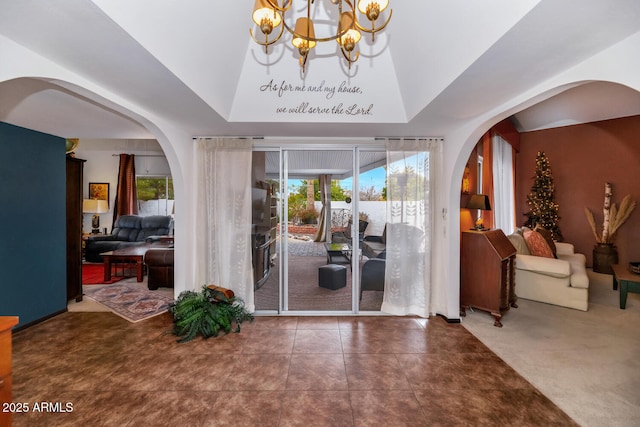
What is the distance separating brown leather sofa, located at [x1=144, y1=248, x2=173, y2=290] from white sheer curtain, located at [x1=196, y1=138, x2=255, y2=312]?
4.34 ft

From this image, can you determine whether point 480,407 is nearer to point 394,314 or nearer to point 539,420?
point 539,420

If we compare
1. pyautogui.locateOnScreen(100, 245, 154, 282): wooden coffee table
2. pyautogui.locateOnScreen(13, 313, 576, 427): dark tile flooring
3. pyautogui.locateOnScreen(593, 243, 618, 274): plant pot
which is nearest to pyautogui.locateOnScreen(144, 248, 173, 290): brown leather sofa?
pyautogui.locateOnScreen(100, 245, 154, 282): wooden coffee table

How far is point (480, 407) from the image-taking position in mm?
2047

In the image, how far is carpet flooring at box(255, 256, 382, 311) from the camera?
379 cm

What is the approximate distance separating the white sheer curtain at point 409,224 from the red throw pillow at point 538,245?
6.42 feet

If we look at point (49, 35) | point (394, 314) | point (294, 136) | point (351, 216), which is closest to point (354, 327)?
point (394, 314)

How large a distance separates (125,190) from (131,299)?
4.53 meters

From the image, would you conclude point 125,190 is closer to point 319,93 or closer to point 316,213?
point 316,213

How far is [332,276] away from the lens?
4117mm

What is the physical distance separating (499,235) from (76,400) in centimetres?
455

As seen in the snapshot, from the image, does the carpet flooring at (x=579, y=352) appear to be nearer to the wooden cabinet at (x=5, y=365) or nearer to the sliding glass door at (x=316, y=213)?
the sliding glass door at (x=316, y=213)

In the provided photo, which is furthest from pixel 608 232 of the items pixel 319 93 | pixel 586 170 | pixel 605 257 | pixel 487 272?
pixel 319 93

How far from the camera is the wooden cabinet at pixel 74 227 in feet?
13.1

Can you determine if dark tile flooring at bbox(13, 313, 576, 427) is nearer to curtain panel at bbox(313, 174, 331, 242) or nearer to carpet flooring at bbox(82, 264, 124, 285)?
curtain panel at bbox(313, 174, 331, 242)
